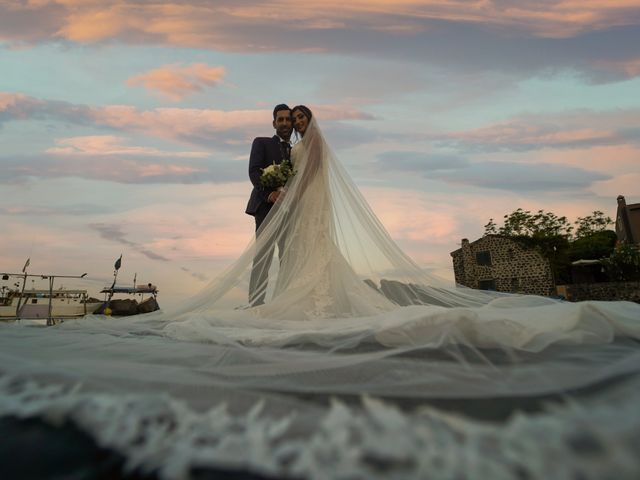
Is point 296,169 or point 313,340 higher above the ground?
point 296,169

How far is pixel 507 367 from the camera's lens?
4.12 feet

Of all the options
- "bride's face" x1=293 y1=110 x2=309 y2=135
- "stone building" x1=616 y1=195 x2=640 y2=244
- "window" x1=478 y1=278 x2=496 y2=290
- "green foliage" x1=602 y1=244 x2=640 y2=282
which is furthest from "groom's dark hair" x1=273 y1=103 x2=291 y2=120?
"stone building" x1=616 y1=195 x2=640 y2=244

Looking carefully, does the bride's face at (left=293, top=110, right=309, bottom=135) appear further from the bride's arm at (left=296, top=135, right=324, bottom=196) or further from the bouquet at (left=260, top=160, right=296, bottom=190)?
the bouquet at (left=260, top=160, right=296, bottom=190)

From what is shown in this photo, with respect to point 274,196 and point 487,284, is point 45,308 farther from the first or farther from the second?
point 487,284

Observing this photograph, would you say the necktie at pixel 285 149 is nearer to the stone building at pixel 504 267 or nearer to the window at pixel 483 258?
the stone building at pixel 504 267

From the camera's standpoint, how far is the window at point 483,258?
2587cm

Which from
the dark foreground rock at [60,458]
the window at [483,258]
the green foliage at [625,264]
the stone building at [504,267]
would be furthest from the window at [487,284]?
Result: the dark foreground rock at [60,458]

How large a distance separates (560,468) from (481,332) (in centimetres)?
101

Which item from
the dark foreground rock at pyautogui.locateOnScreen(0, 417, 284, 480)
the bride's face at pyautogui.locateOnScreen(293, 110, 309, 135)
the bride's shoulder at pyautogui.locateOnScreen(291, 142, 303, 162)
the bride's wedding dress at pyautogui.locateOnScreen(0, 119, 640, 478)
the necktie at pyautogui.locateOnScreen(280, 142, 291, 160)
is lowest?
the dark foreground rock at pyautogui.locateOnScreen(0, 417, 284, 480)

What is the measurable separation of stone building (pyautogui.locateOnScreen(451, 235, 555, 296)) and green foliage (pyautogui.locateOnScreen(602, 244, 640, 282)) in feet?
10.8

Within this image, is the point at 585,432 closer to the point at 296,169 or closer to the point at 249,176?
the point at 296,169

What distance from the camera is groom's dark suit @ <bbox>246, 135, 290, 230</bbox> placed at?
4.24 meters

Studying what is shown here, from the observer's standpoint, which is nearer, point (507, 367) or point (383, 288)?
point (507, 367)

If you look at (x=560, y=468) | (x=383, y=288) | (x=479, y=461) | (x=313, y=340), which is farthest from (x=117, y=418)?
(x=383, y=288)
